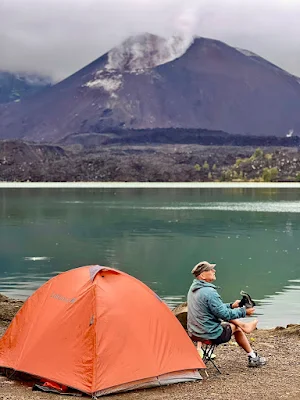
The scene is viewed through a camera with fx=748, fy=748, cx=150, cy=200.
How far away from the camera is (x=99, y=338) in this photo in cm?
888

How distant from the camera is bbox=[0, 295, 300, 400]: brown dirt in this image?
27.9 ft

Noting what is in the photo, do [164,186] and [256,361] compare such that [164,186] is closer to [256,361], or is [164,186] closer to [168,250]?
[168,250]

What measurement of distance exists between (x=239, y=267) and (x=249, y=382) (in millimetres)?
17667

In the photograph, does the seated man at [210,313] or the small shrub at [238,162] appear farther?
the small shrub at [238,162]

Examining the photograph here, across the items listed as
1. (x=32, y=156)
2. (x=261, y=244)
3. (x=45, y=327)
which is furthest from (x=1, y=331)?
(x=32, y=156)

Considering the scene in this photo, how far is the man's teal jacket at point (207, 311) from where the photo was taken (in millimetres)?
9336

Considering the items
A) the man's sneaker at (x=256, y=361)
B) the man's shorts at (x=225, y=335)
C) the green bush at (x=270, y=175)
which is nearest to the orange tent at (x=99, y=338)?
the man's shorts at (x=225, y=335)

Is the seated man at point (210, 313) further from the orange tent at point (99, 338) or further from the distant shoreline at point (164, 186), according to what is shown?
the distant shoreline at point (164, 186)

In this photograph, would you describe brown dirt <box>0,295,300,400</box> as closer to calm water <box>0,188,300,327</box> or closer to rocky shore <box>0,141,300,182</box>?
calm water <box>0,188,300,327</box>

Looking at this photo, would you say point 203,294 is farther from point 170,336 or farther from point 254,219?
point 254,219

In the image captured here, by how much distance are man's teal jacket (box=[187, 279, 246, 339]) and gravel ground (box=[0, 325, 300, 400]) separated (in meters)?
0.57

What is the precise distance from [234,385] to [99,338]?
5.61 ft

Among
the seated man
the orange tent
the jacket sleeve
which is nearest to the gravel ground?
the orange tent

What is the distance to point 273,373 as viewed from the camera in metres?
9.56
